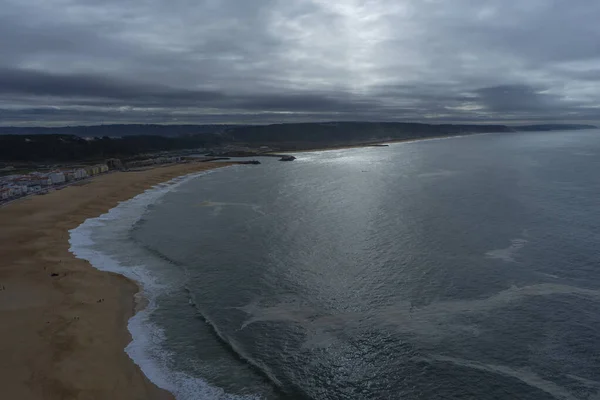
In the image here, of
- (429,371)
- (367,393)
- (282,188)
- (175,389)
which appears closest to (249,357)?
(175,389)

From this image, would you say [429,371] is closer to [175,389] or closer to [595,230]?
[175,389]

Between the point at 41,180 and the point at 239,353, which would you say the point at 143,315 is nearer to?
the point at 239,353

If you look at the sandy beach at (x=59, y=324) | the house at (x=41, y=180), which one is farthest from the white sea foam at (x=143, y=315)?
the house at (x=41, y=180)

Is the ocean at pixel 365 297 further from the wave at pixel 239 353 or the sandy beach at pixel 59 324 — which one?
the sandy beach at pixel 59 324

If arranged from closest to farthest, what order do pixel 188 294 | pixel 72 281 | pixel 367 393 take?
pixel 367 393 → pixel 188 294 → pixel 72 281

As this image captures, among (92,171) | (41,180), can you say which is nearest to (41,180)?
(41,180)

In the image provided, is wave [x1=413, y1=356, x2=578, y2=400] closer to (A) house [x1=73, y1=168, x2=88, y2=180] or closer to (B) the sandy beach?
(B) the sandy beach
